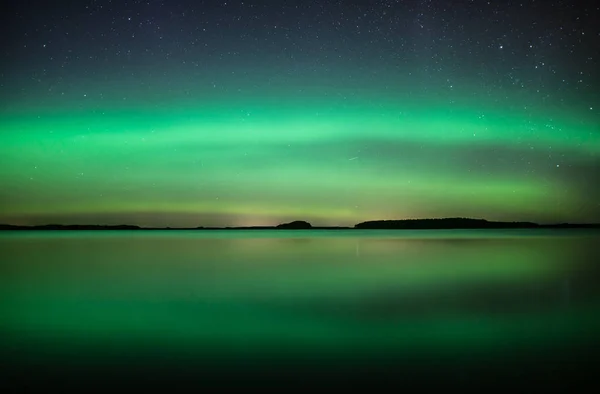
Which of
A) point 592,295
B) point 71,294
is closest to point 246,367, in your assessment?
point 71,294

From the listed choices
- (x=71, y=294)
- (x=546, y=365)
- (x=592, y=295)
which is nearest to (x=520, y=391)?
(x=546, y=365)

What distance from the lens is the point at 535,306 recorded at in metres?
13.1

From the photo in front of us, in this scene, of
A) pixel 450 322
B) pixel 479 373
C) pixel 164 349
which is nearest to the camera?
pixel 479 373

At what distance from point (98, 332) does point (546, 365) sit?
7755mm

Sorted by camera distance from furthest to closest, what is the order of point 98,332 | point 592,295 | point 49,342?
point 592,295
point 98,332
point 49,342

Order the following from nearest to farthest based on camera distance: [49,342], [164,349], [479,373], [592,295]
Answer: [479,373], [164,349], [49,342], [592,295]

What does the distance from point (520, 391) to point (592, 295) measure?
10.0 m

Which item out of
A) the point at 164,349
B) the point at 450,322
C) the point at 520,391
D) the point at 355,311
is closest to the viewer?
the point at 520,391

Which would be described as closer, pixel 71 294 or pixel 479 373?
pixel 479 373

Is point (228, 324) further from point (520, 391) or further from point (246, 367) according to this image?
point (520, 391)

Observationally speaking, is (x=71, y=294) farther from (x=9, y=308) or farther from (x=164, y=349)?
(x=164, y=349)

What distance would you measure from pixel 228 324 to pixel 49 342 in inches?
133

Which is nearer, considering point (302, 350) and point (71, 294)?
point (302, 350)

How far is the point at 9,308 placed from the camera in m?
12.8
